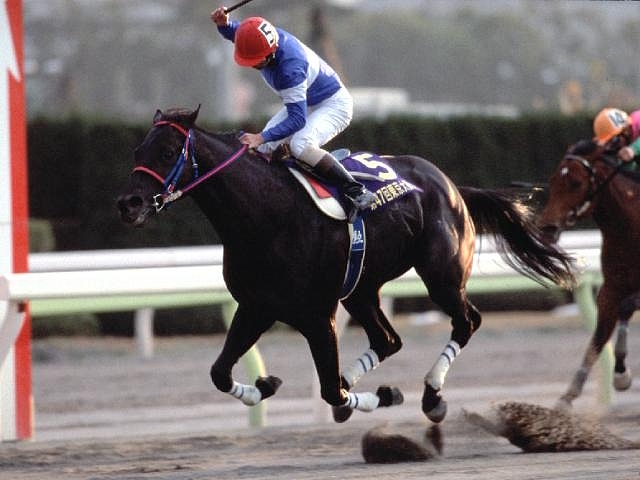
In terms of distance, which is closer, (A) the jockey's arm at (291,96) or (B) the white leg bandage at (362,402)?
(A) the jockey's arm at (291,96)

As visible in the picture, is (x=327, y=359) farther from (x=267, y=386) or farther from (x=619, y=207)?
(x=619, y=207)

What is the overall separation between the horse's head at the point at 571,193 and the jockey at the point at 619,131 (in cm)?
8

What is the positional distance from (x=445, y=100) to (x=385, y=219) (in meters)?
32.3

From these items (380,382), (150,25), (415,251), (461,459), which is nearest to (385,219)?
(415,251)

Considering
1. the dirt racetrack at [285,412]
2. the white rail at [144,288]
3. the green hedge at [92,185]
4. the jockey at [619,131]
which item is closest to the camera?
the dirt racetrack at [285,412]

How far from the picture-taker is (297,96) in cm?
603

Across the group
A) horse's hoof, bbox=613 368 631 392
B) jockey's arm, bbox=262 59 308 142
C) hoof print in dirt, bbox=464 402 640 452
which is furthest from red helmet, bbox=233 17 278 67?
horse's hoof, bbox=613 368 631 392

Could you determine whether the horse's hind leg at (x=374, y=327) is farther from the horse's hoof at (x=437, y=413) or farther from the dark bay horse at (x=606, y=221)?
the dark bay horse at (x=606, y=221)

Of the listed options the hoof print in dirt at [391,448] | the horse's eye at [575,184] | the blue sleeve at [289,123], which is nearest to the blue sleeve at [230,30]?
the blue sleeve at [289,123]

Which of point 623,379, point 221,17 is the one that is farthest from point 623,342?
point 221,17

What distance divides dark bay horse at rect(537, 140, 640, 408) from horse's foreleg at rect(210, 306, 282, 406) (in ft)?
7.82

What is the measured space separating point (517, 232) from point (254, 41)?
2050 mm

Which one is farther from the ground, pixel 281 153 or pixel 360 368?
pixel 281 153

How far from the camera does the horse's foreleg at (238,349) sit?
6.14 metres
